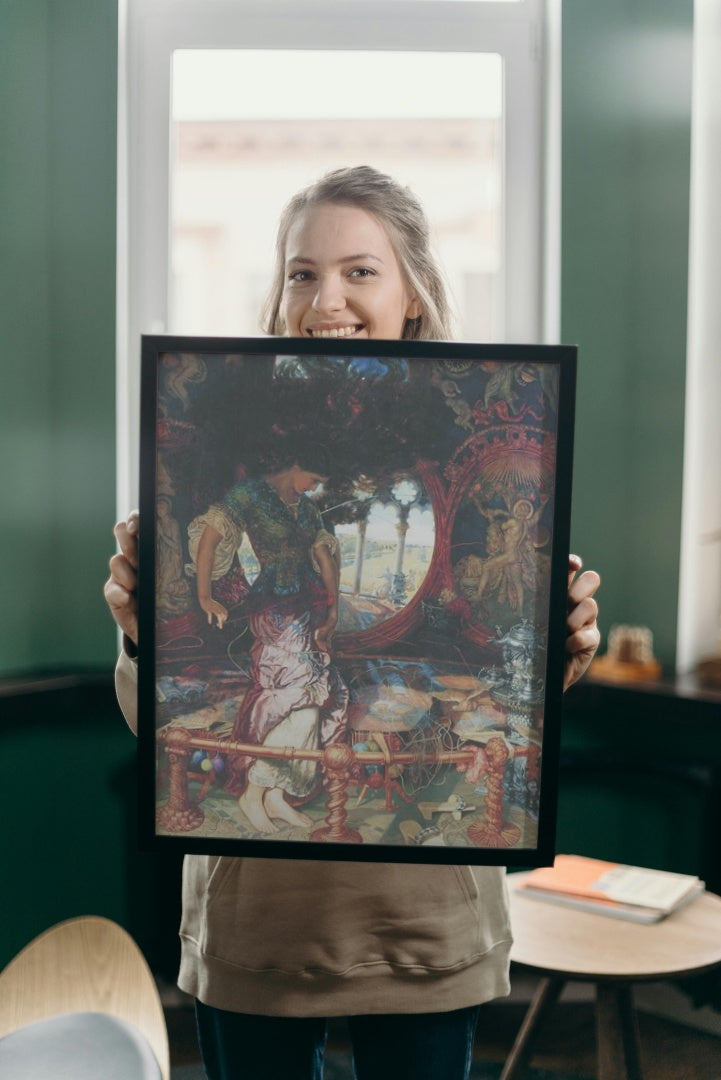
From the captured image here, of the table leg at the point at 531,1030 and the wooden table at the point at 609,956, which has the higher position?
the wooden table at the point at 609,956

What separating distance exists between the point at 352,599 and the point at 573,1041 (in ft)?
6.54

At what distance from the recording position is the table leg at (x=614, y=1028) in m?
1.71

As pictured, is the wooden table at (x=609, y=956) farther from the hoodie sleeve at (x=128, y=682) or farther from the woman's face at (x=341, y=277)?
the woman's face at (x=341, y=277)

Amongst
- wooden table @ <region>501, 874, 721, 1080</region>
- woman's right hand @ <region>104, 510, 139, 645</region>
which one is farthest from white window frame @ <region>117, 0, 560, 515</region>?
woman's right hand @ <region>104, 510, 139, 645</region>

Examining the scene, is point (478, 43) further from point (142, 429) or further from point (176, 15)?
point (142, 429)

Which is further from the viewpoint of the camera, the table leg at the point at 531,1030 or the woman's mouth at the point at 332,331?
the table leg at the point at 531,1030

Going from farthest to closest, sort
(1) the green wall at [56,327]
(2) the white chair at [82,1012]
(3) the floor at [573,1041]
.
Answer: (1) the green wall at [56,327] → (3) the floor at [573,1041] → (2) the white chair at [82,1012]

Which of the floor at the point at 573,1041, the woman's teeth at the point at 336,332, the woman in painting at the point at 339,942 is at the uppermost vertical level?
the woman's teeth at the point at 336,332

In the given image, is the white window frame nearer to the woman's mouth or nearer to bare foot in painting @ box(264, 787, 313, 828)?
the woman's mouth

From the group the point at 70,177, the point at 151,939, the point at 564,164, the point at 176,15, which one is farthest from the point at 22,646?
the point at 564,164

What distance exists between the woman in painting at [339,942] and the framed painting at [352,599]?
79 mm

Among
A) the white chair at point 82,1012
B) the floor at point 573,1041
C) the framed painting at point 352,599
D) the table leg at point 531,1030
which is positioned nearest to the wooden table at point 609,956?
the table leg at point 531,1030

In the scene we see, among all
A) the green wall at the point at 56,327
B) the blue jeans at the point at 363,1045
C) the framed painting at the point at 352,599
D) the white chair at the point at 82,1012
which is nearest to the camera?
the white chair at the point at 82,1012

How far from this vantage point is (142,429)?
3.04ft
